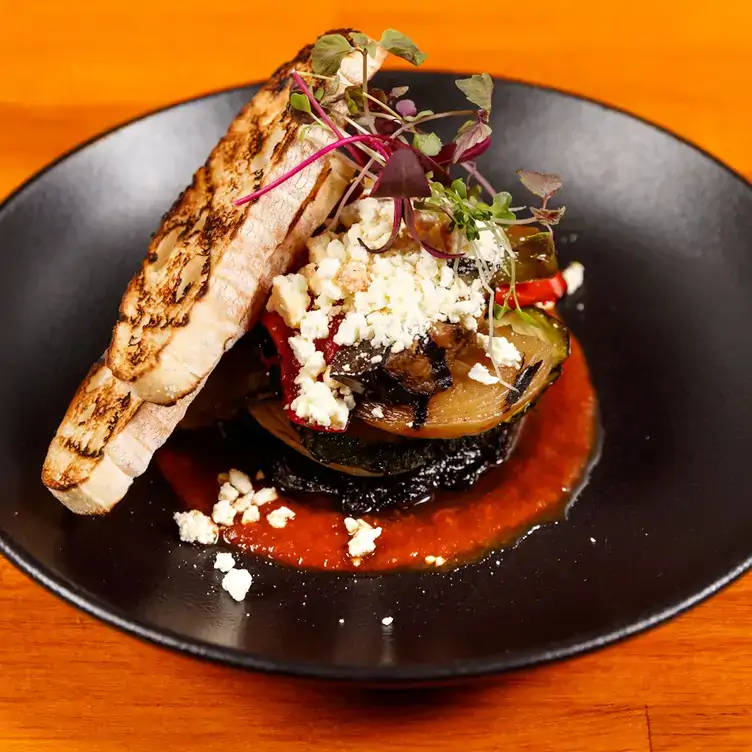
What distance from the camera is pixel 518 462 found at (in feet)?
7.53

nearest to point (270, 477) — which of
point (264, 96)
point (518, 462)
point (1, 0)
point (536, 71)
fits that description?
point (518, 462)

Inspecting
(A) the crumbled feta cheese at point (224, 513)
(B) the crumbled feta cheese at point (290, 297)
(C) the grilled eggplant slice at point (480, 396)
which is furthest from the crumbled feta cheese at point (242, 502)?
(B) the crumbled feta cheese at point (290, 297)

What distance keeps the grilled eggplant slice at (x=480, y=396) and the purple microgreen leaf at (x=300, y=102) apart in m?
0.65

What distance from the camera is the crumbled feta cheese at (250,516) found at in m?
2.09

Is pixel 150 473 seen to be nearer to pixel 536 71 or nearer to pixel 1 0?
pixel 536 71

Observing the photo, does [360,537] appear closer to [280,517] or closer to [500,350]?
[280,517]

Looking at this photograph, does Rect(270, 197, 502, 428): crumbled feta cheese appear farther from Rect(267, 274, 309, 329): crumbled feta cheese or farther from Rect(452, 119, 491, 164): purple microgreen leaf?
Rect(452, 119, 491, 164): purple microgreen leaf

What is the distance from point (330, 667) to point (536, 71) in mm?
3023

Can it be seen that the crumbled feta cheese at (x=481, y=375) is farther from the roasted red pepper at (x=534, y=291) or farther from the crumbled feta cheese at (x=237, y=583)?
the crumbled feta cheese at (x=237, y=583)

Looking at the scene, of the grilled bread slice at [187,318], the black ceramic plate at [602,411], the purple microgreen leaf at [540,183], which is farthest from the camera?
the purple microgreen leaf at [540,183]

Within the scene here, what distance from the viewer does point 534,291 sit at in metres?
2.16

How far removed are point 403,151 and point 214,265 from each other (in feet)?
1.56

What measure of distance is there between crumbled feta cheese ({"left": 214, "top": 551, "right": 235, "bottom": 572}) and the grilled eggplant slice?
0.44 m

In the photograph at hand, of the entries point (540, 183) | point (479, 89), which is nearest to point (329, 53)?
point (479, 89)
